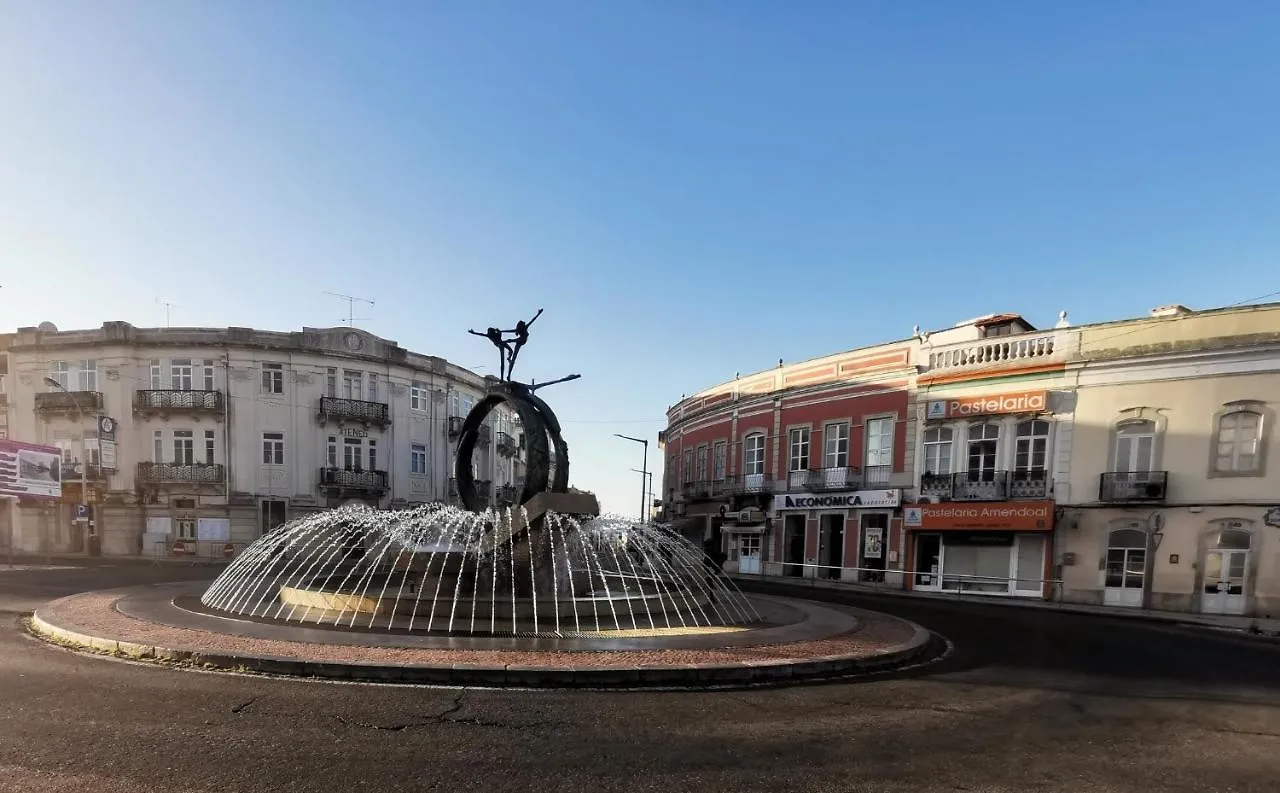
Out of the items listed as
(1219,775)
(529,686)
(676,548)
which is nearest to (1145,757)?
(1219,775)

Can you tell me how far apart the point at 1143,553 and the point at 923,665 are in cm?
1688

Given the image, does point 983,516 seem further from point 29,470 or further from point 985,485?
point 29,470

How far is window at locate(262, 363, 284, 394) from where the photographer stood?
37062 mm

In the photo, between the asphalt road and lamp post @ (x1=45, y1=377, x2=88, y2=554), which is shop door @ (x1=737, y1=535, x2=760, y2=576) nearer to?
the asphalt road

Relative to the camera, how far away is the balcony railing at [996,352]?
23.9m

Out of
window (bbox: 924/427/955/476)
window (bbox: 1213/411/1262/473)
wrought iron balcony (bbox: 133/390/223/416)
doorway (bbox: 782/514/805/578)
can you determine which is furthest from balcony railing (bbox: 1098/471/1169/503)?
wrought iron balcony (bbox: 133/390/223/416)

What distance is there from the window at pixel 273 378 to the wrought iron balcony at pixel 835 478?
30692mm

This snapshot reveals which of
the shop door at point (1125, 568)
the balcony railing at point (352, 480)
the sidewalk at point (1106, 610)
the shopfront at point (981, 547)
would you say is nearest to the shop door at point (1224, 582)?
the sidewalk at point (1106, 610)

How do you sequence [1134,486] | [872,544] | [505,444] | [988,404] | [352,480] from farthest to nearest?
[505,444] → [352,480] → [872,544] → [988,404] → [1134,486]

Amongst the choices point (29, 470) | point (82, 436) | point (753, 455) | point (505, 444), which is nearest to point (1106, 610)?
point (753, 455)

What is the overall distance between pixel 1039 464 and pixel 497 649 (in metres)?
22.5

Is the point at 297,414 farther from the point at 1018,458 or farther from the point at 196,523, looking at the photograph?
the point at 1018,458

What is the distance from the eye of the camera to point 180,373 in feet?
120

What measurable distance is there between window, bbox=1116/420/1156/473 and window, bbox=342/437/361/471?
38.1m
